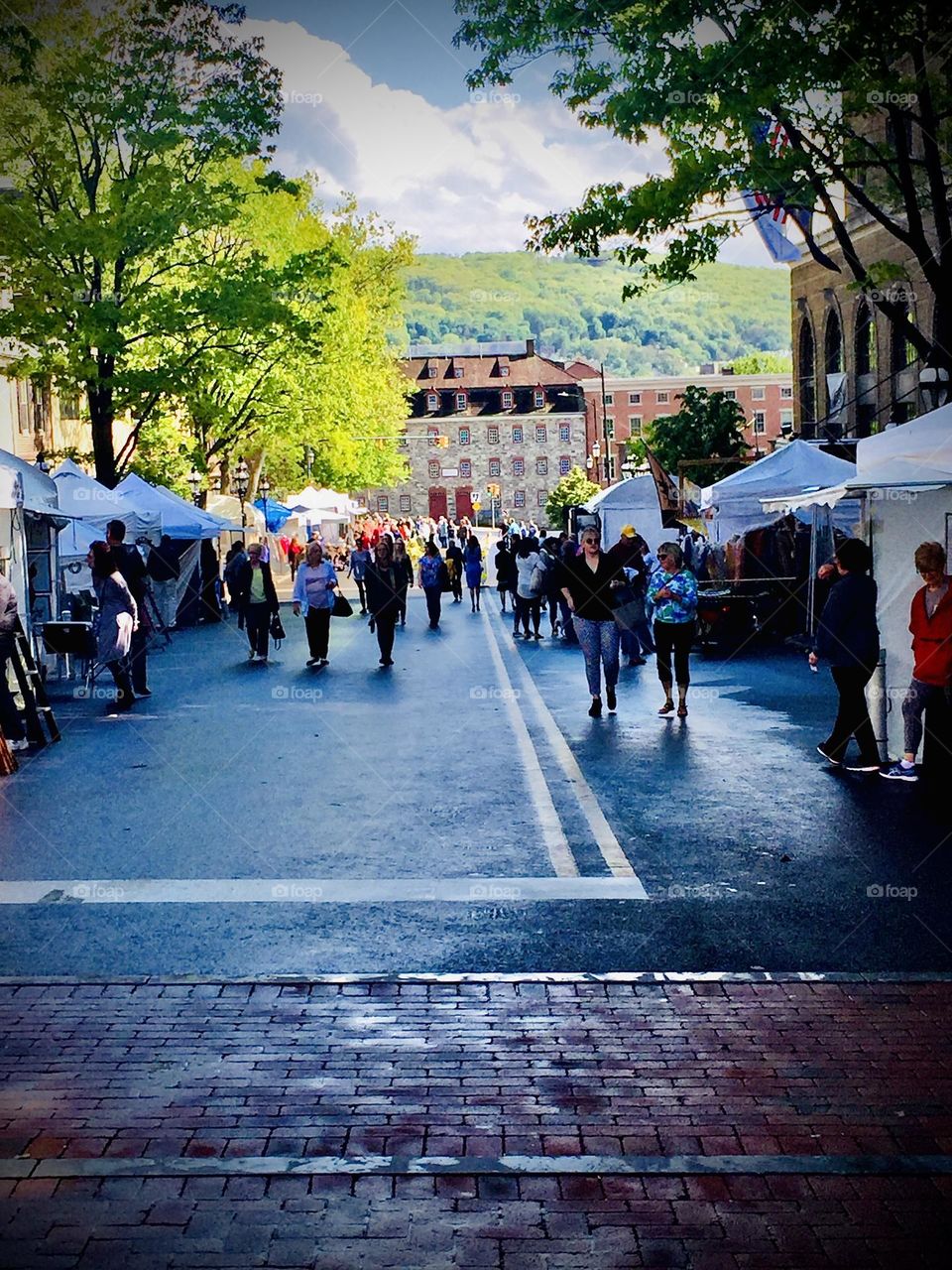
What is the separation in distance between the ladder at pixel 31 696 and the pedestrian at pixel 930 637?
818 cm

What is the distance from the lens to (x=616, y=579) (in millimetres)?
16953

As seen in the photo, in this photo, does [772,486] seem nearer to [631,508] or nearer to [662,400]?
[631,508]

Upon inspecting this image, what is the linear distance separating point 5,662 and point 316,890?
7.06m

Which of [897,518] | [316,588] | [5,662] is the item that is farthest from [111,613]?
[897,518]

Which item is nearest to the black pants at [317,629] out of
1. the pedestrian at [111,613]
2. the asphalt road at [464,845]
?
the pedestrian at [111,613]

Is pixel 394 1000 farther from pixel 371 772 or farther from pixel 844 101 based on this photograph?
pixel 844 101

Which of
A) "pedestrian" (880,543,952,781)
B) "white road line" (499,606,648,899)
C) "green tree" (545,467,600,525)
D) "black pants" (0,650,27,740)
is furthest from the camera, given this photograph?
"green tree" (545,467,600,525)

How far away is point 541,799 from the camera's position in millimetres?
11391

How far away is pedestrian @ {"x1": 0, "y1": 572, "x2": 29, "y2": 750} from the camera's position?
14.3m

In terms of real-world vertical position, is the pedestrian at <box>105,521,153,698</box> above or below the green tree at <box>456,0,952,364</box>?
below

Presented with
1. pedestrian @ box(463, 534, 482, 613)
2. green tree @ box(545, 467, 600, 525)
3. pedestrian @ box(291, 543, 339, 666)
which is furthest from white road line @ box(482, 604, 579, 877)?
green tree @ box(545, 467, 600, 525)

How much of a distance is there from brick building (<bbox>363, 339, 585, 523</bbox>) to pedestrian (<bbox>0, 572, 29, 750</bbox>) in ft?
401

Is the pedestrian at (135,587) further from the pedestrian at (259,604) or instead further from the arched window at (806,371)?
the arched window at (806,371)

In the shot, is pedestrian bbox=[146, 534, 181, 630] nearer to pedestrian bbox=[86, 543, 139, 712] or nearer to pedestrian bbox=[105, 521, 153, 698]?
pedestrian bbox=[105, 521, 153, 698]
